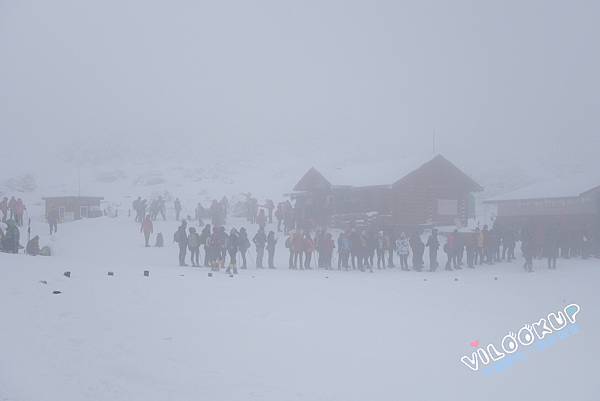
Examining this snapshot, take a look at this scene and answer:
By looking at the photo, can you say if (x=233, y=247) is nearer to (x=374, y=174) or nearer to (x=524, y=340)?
(x=524, y=340)

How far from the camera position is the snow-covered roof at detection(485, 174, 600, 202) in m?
27.8

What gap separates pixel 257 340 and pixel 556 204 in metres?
24.1

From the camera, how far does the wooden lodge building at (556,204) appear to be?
27188 mm

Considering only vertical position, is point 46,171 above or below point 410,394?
above

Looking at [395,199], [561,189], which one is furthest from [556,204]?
[395,199]

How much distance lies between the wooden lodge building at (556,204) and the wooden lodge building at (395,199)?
3.05 m

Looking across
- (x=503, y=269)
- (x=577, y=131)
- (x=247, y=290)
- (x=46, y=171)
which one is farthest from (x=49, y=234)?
(x=577, y=131)

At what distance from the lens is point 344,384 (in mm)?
8039

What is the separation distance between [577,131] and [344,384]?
99496mm

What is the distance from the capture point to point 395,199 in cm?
3122

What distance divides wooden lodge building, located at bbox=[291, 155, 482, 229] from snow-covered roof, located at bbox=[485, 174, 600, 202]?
10.4 ft

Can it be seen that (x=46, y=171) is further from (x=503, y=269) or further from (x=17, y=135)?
(x=503, y=269)

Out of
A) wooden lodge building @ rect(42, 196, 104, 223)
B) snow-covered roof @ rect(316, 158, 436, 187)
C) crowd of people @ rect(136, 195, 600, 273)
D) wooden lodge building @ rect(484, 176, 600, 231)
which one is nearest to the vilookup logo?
crowd of people @ rect(136, 195, 600, 273)

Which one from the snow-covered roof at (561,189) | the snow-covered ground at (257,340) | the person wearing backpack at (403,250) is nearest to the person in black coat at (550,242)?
the person wearing backpack at (403,250)
